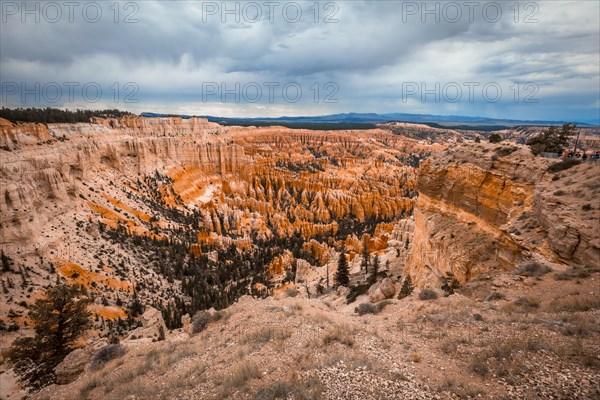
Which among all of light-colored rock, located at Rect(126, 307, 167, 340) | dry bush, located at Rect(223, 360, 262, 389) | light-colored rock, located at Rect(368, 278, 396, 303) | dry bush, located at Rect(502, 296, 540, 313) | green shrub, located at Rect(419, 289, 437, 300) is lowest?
light-colored rock, located at Rect(126, 307, 167, 340)

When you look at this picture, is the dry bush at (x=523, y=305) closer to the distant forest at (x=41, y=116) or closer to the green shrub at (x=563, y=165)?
the green shrub at (x=563, y=165)

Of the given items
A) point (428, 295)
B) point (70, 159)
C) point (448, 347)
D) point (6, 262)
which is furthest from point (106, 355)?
point (70, 159)

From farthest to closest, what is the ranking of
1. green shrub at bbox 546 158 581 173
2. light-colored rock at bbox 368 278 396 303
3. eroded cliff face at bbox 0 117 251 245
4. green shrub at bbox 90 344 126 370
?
eroded cliff face at bbox 0 117 251 245
light-colored rock at bbox 368 278 396 303
green shrub at bbox 546 158 581 173
green shrub at bbox 90 344 126 370

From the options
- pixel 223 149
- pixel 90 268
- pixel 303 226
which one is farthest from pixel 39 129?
pixel 303 226

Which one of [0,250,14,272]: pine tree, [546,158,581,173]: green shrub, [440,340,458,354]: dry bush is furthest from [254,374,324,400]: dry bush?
[0,250,14,272]: pine tree

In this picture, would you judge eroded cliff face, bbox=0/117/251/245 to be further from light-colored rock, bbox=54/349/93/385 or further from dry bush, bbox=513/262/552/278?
dry bush, bbox=513/262/552/278

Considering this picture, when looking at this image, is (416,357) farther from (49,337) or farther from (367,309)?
(49,337)

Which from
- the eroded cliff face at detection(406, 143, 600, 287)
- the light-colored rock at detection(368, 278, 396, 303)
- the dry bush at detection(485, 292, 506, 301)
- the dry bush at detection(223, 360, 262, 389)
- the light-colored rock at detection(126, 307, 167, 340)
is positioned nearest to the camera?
the dry bush at detection(223, 360, 262, 389)
